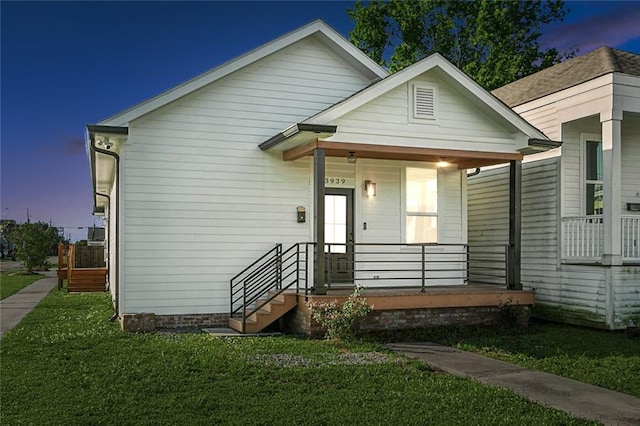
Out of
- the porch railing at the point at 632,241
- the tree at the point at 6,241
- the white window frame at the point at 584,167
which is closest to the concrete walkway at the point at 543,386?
the porch railing at the point at 632,241

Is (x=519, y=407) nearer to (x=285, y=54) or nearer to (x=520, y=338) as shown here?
(x=520, y=338)

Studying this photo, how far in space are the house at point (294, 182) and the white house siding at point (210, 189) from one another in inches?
0.9

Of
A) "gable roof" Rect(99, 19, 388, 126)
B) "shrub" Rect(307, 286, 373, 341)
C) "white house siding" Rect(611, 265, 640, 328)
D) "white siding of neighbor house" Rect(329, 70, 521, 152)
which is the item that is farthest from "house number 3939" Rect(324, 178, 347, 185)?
"white house siding" Rect(611, 265, 640, 328)

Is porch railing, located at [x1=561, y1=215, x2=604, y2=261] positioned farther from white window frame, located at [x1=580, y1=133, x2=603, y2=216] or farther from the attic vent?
the attic vent

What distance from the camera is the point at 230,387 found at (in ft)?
23.9

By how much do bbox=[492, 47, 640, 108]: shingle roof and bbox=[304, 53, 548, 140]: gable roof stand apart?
163 centimetres

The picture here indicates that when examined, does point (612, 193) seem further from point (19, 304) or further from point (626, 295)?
point (19, 304)

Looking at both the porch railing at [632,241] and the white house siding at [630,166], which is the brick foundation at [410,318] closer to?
the porch railing at [632,241]

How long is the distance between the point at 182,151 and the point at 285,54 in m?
3.10

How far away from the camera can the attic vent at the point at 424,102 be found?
40.5ft

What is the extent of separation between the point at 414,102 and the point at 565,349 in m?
5.22

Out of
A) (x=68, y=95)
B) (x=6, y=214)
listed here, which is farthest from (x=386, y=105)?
(x=6, y=214)

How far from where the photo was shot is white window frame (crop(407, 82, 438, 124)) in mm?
12289

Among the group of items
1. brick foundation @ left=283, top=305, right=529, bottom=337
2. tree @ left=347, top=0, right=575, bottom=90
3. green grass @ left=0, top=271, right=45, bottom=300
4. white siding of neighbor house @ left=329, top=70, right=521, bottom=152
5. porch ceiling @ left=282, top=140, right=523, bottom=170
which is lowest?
green grass @ left=0, top=271, right=45, bottom=300
